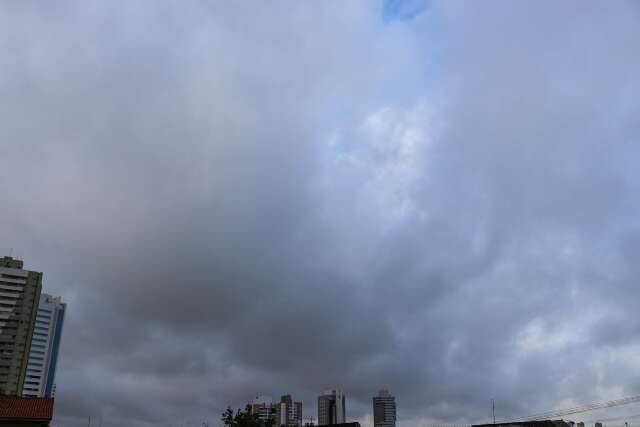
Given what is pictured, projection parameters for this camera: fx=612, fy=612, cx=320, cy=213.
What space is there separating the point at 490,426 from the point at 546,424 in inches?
635

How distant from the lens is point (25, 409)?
70375 mm

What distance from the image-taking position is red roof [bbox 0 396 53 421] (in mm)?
69062

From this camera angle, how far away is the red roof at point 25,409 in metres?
69.1

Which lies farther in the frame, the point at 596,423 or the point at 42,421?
the point at 596,423

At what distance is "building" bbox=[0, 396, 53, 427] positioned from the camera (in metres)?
69.1

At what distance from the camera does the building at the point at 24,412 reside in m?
69.1

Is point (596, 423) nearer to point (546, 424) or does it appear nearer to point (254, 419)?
point (546, 424)

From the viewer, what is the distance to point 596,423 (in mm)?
192250

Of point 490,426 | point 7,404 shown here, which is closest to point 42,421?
point 7,404

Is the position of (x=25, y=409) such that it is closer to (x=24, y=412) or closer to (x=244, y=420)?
(x=24, y=412)

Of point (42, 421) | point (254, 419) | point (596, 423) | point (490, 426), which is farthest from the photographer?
point (596, 423)

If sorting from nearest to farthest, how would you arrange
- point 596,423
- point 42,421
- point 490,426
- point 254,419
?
point 42,421 → point 254,419 → point 490,426 → point 596,423

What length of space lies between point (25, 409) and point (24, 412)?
Answer: 61 cm

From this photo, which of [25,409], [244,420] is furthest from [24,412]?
[244,420]
